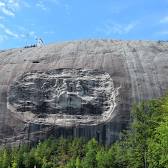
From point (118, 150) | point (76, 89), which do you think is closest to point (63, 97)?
point (76, 89)

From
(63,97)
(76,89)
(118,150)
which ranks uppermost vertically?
(76,89)

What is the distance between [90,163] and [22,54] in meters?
26.7

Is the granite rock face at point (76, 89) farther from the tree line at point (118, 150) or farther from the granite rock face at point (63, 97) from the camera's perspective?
the tree line at point (118, 150)

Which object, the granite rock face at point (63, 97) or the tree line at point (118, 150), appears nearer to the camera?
the tree line at point (118, 150)

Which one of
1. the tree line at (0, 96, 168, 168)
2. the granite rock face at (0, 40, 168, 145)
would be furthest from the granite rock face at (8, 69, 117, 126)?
the tree line at (0, 96, 168, 168)

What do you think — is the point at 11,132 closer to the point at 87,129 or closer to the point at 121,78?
the point at 87,129

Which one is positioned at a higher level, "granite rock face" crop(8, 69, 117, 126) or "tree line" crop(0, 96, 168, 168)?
"granite rock face" crop(8, 69, 117, 126)

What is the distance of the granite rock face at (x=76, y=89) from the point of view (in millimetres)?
58875

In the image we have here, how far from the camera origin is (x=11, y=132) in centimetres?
5903

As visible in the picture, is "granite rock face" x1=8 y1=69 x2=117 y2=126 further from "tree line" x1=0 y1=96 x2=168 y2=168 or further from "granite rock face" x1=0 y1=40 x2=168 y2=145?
"tree line" x1=0 y1=96 x2=168 y2=168

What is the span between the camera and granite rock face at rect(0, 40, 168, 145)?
58.9 m

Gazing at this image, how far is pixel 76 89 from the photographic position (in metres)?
62.8

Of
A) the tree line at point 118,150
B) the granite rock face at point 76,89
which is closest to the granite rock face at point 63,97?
the granite rock face at point 76,89

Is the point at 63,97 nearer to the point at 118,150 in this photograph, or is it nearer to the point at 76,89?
the point at 76,89
